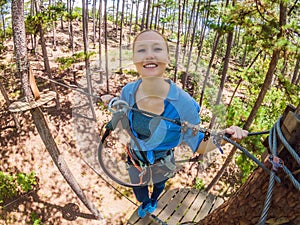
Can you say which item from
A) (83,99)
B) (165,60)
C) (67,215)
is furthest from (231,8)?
(67,215)

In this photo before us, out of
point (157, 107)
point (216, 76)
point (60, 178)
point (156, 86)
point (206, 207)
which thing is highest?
point (156, 86)

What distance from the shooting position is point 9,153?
8.97m

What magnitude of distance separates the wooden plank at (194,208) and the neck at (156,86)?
2.05 m

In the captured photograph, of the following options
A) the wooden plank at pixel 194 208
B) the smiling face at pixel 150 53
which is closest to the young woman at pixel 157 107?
the smiling face at pixel 150 53

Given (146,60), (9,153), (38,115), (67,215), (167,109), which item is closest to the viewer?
(146,60)

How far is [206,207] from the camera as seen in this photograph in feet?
10.4

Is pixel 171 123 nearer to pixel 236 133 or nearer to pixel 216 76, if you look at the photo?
pixel 236 133

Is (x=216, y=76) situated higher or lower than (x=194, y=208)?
higher

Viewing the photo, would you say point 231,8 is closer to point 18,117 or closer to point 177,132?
point 177,132

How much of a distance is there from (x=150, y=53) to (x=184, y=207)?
7.90 feet

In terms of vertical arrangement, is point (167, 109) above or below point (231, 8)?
below

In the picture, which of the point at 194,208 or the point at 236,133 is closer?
the point at 236,133

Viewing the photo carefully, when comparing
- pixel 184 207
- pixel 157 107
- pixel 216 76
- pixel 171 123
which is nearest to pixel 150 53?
pixel 157 107

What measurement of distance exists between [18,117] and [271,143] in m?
11.0
